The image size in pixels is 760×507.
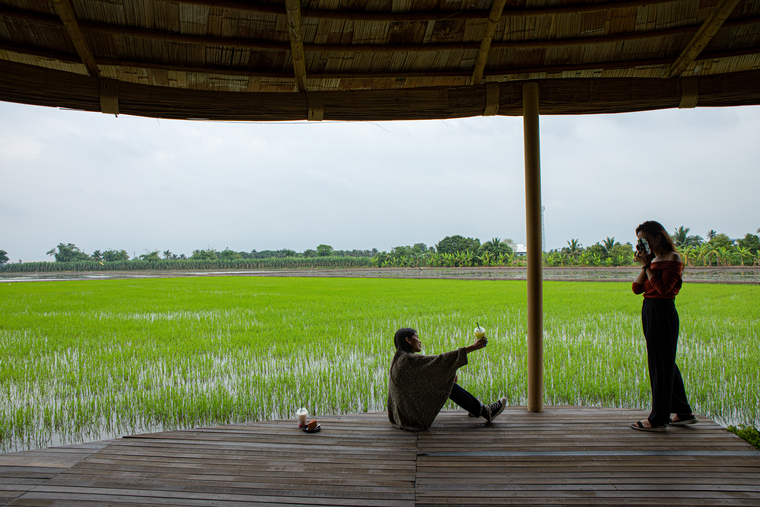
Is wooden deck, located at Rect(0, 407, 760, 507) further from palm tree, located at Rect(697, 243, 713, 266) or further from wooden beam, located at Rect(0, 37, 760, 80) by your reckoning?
palm tree, located at Rect(697, 243, 713, 266)

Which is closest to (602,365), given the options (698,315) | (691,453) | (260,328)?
(691,453)

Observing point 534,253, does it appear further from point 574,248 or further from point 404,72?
point 574,248

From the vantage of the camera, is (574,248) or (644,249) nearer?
(644,249)

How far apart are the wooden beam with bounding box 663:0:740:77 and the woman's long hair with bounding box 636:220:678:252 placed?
4.45 feet

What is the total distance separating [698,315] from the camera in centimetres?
749

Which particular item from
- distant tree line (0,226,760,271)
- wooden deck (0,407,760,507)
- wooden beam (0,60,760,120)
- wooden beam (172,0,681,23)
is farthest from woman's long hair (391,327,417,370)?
distant tree line (0,226,760,271)

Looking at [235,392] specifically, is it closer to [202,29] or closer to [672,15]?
[202,29]

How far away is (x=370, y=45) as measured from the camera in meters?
2.86

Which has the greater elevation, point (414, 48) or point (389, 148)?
point (389, 148)

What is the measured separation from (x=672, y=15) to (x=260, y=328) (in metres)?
7.04

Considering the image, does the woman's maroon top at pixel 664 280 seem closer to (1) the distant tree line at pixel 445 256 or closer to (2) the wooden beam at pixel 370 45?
(2) the wooden beam at pixel 370 45

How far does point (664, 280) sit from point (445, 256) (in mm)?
32967

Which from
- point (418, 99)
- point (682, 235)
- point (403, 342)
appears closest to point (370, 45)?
point (418, 99)

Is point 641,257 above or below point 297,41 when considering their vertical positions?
below
